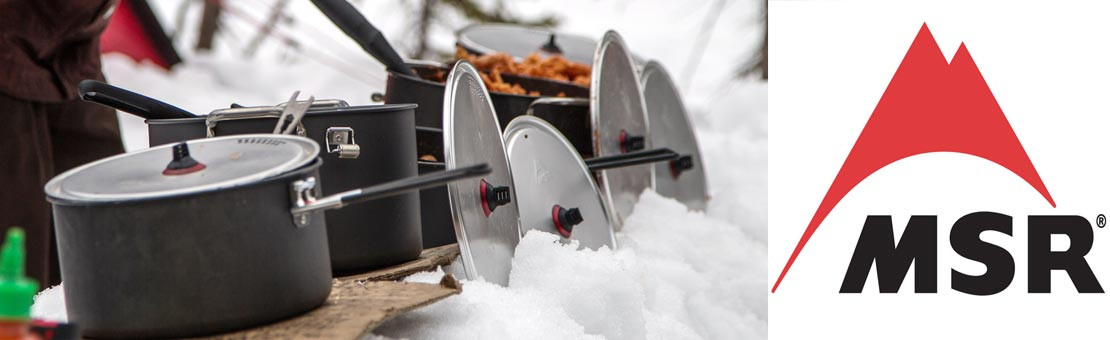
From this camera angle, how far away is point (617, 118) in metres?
2.76

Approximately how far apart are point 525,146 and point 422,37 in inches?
240

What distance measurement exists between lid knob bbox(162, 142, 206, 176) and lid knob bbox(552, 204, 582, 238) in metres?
0.93

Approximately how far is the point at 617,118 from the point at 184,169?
67.2 inches

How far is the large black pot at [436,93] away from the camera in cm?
218

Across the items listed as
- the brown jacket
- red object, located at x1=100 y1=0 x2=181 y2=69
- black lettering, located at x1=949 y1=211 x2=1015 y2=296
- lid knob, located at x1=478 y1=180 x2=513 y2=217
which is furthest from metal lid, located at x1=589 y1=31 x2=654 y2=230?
red object, located at x1=100 y1=0 x2=181 y2=69

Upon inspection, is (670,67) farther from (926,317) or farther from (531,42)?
(926,317)

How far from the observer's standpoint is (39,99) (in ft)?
8.20

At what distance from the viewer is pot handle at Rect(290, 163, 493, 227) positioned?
1.19m

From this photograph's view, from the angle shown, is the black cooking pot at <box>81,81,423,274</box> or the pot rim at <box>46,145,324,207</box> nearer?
the pot rim at <box>46,145,324,207</box>

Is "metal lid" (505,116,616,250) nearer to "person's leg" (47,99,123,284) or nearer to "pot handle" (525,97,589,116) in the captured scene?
"pot handle" (525,97,589,116)

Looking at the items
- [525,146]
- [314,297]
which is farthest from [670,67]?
[314,297]

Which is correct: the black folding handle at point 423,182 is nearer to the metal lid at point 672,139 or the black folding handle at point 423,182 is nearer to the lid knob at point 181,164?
the lid knob at point 181,164

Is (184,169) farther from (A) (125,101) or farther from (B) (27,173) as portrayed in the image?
(B) (27,173)

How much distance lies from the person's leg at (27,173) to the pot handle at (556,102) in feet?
4.05
